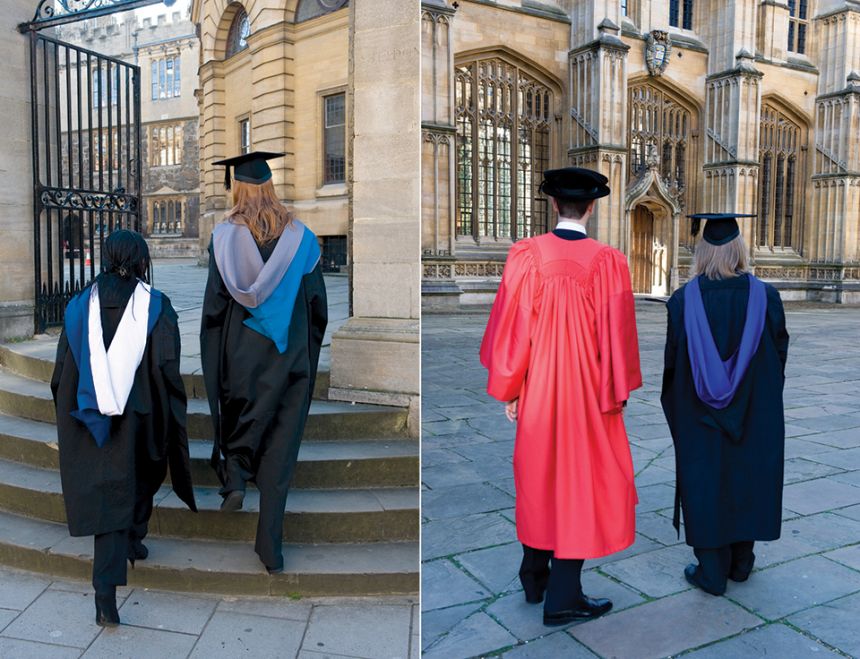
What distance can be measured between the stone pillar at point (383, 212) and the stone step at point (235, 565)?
45.6 inches

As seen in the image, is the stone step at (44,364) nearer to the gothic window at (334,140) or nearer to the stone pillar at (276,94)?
the gothic window at (334,140)

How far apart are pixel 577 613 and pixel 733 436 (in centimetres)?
103

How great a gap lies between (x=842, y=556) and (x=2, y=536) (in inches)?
165

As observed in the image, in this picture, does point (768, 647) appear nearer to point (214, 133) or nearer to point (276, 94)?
point (276, 94)

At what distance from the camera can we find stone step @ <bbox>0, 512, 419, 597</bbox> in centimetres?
378

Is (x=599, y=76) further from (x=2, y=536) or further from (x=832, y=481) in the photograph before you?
(x=2, y=536)

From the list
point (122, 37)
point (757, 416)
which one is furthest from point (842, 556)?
point (122, 37)

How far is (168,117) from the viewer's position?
43.9 m

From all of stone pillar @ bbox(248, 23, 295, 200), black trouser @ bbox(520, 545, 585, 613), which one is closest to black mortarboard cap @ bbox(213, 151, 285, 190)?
black trouser @ bbox(520, 545, 585, 613)

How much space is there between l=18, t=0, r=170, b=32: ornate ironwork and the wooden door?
1703 cm

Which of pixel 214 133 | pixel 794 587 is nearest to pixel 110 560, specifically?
pixel 794 587

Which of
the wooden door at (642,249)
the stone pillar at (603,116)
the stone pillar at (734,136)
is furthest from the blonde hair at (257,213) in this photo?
the stone pillar at (734,136)

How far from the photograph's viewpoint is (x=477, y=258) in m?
19.2

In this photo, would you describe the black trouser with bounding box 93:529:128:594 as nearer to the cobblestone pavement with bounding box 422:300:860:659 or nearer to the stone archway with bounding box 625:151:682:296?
the cobblestone pavement with bounding box 422:300:860:659
